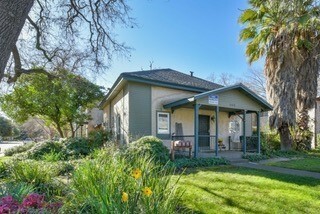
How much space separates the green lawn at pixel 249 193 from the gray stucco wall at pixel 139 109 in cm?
548

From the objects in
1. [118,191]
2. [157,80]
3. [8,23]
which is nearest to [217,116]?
[157,80]

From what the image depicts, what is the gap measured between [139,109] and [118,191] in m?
10.9

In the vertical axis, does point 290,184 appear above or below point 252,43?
below

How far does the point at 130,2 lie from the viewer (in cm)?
1026

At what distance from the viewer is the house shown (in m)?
13.8

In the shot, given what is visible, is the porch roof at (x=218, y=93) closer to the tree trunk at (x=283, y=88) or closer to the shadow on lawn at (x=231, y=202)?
the tree trunk at (x=283, y=88)

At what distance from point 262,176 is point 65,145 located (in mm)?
9942

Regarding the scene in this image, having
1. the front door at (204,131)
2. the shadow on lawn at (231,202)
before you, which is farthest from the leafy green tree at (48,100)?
the shadow on lawn at (231,202)

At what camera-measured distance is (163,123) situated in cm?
1489

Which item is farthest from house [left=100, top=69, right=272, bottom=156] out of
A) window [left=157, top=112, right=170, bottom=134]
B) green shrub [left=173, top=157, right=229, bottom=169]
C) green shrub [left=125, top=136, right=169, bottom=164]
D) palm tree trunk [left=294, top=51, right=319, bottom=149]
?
palm tree trunk [left=294, top=51, right=319, bottom=149]

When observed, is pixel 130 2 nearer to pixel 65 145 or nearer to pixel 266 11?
pixel 65 145

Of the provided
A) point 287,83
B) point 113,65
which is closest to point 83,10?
point 113,65

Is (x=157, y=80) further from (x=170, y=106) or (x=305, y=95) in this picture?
(x=305, y=95)

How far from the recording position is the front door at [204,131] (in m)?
16.7
